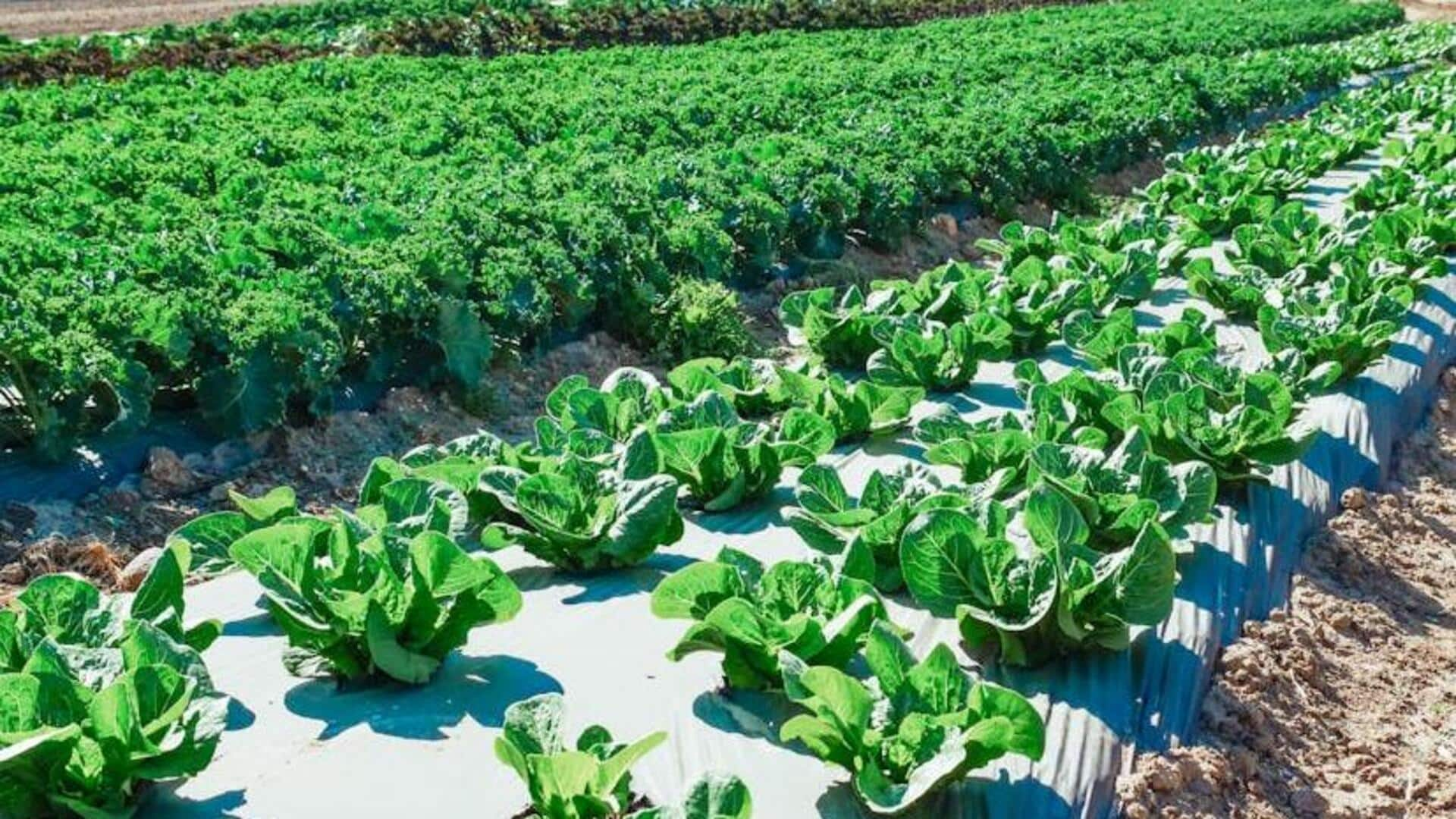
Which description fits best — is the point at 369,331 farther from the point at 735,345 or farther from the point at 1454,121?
the point at 1454,121

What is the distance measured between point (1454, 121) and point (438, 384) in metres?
11.0

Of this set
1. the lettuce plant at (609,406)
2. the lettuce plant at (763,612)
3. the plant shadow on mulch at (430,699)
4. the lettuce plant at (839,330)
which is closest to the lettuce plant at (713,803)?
the lettuce plant at (763,612)

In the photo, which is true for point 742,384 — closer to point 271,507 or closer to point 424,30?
point 271,507

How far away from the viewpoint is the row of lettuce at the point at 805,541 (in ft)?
10.2

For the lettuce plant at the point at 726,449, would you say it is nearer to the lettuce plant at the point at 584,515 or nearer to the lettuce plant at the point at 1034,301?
the lettuce plant at the point at 584,515

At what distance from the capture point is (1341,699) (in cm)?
469

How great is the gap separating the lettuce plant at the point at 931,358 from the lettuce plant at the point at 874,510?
60.6 inches

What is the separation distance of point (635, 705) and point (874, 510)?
3.75ft

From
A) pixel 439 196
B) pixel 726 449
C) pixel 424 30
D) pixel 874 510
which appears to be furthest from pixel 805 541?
pixel 424 30

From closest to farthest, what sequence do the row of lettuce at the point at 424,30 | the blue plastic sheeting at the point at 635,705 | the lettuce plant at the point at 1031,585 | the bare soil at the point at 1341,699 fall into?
1. the blue plastic sheeting at the point at 635,705
2. the lettuce plant at the point at 1031,585
3. the bare soil at the point at 1341,699
4. the row of lettuce at the point at 424,30

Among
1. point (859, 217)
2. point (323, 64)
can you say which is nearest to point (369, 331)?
point (859, 217)

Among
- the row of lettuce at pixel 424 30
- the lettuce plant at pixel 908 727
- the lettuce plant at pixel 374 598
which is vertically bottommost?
the row of lettuce at pixel 424 30

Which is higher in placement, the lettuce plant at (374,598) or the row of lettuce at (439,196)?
the lettuce plant at (374,598)

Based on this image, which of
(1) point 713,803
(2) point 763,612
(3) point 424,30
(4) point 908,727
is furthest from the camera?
(3) point 424,30
